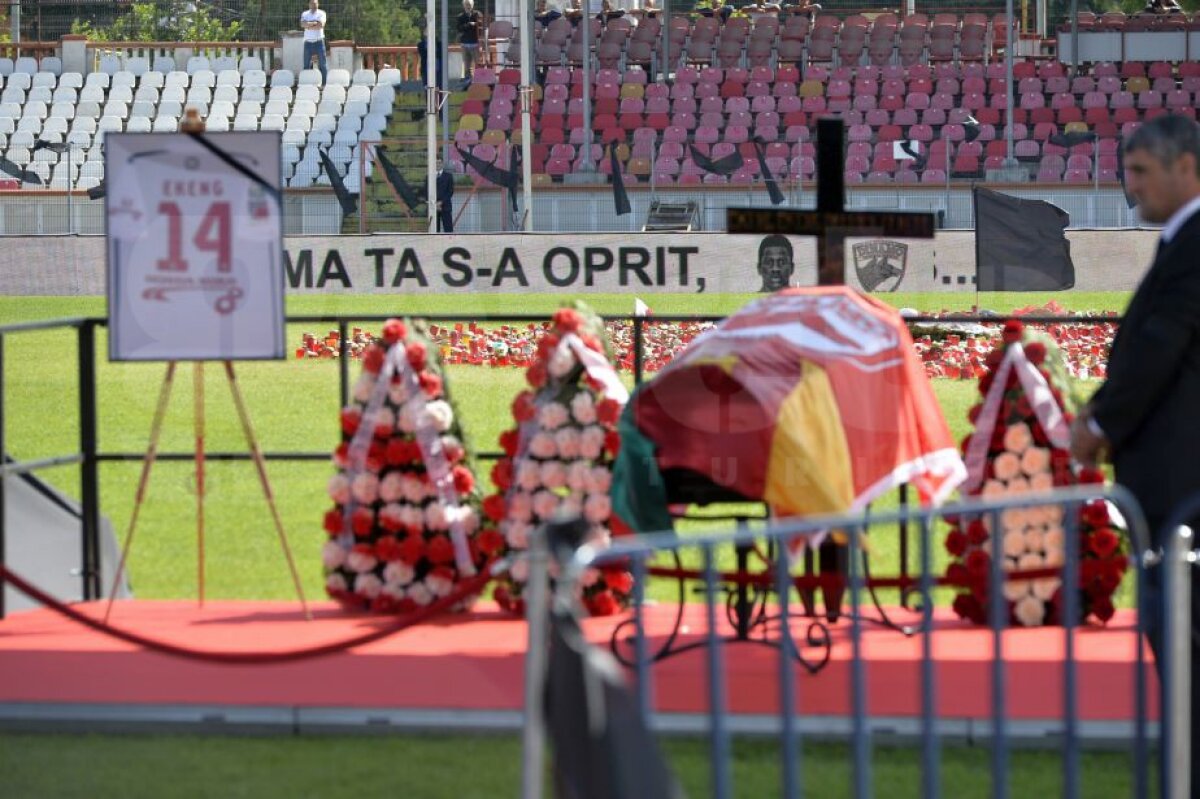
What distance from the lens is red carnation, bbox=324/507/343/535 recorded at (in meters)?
7.52

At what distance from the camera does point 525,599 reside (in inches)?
278

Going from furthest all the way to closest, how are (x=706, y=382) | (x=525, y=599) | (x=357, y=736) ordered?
(x=525, y=599) → (x=706, y=382) → (x=357, y=736)

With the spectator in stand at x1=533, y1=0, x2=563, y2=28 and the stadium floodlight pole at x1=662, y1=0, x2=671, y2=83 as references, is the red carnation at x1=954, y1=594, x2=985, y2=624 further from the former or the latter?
the spectator in stand at x1=533, y1=0, x2=563, y2=28

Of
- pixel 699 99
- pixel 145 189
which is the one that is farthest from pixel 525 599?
pixel 699 99

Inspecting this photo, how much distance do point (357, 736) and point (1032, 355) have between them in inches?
110

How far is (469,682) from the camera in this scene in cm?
630

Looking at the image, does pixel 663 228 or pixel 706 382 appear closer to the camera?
pixel 706 382

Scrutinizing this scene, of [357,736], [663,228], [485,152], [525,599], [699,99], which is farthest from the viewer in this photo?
[699,99]

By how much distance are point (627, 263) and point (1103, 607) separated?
37.7 ft

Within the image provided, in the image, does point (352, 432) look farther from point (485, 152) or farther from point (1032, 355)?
point (485, 152)

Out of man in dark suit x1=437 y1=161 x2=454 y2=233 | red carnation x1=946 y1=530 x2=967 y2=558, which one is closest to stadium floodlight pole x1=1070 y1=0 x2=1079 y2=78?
man in dark suit x1=437 y1=161 x2=454 y2=233

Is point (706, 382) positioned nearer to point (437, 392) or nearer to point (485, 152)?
point (437, 392)

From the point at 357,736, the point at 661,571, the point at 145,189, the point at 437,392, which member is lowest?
the point at 357,736

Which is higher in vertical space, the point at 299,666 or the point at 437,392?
the point at 437,392
